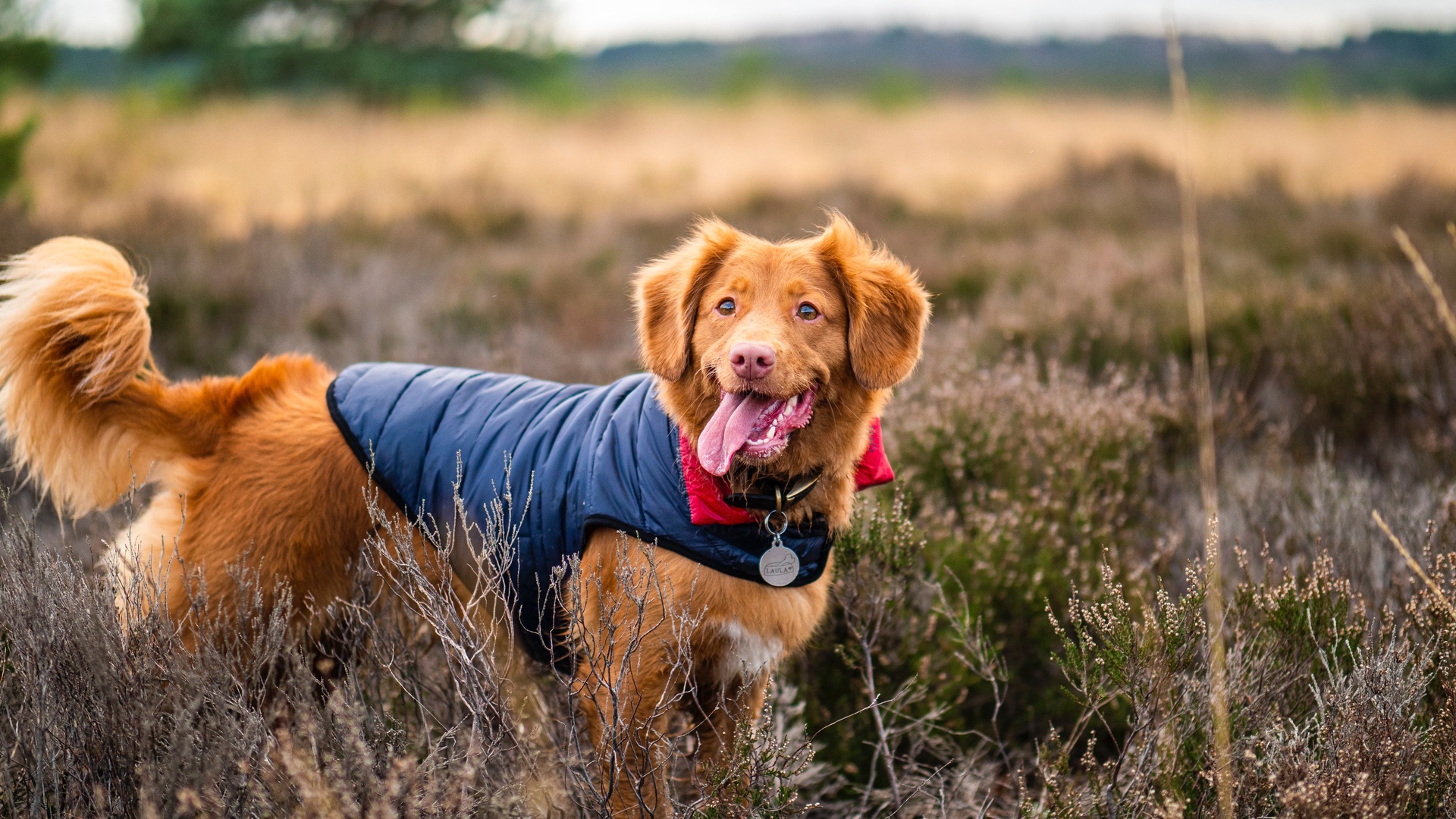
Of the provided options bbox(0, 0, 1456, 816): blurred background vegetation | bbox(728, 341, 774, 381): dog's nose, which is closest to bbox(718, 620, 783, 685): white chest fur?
bbox(0, 0, 1456, 816): blurred background vegetation

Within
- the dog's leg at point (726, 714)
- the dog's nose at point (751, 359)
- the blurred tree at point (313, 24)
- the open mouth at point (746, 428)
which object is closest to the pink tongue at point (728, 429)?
the open mouth at point (746, 428)

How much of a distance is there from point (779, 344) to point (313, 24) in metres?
21.5

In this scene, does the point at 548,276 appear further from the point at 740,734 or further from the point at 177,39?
the point at 177,39

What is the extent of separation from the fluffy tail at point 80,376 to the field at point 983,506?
0.81 feet

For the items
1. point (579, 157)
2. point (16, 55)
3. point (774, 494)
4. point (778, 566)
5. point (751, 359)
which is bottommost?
point (778, 566)

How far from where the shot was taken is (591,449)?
2348 mm

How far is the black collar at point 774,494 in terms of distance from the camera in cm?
219

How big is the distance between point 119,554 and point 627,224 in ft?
29.0

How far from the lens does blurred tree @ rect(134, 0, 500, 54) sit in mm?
18875

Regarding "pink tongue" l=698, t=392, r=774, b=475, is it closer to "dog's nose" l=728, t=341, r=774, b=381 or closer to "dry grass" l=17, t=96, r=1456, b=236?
"dog's nose" l=728, t=341, r=774, b=381

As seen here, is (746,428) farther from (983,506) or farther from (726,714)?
(983,506)

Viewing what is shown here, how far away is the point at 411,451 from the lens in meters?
2.45

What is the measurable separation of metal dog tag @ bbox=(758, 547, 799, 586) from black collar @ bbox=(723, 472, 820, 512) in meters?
0.11

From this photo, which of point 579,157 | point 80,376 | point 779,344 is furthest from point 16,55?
point 779,344
